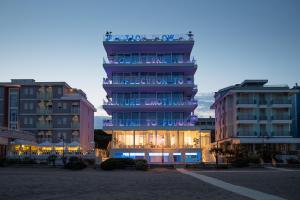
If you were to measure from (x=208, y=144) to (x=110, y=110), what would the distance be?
44418mm

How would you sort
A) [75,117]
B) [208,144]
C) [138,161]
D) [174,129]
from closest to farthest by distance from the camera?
1. [138,161]
2. [174,129]
3. [75,117]
4. [208,144]

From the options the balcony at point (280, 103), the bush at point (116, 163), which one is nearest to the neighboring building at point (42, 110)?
the balcony at point (280, 103)

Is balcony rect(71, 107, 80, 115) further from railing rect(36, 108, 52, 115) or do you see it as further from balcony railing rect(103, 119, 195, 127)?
balcony railing rect(103, 119, 195, 127)

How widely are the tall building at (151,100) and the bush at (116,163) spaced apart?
47.3 feet

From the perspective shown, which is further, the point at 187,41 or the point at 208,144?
the point at 208,144

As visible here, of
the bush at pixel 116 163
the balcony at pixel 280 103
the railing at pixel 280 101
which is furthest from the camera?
the railing at pixel 280 101

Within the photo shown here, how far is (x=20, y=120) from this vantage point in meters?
103

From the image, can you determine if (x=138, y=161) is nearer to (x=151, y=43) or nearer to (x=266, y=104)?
(x=151, y=43)

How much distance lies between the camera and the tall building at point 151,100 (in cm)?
7700

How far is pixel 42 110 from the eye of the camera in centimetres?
10212

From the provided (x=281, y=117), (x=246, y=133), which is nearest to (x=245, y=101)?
(x=246, y=133)

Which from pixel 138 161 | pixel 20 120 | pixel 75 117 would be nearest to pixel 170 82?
pixel 138 161

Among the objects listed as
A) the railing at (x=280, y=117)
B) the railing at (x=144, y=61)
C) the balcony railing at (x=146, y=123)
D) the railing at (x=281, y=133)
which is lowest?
the railing at (x=281, y=133)

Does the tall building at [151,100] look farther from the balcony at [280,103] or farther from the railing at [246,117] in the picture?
the balcony at [280,103]
